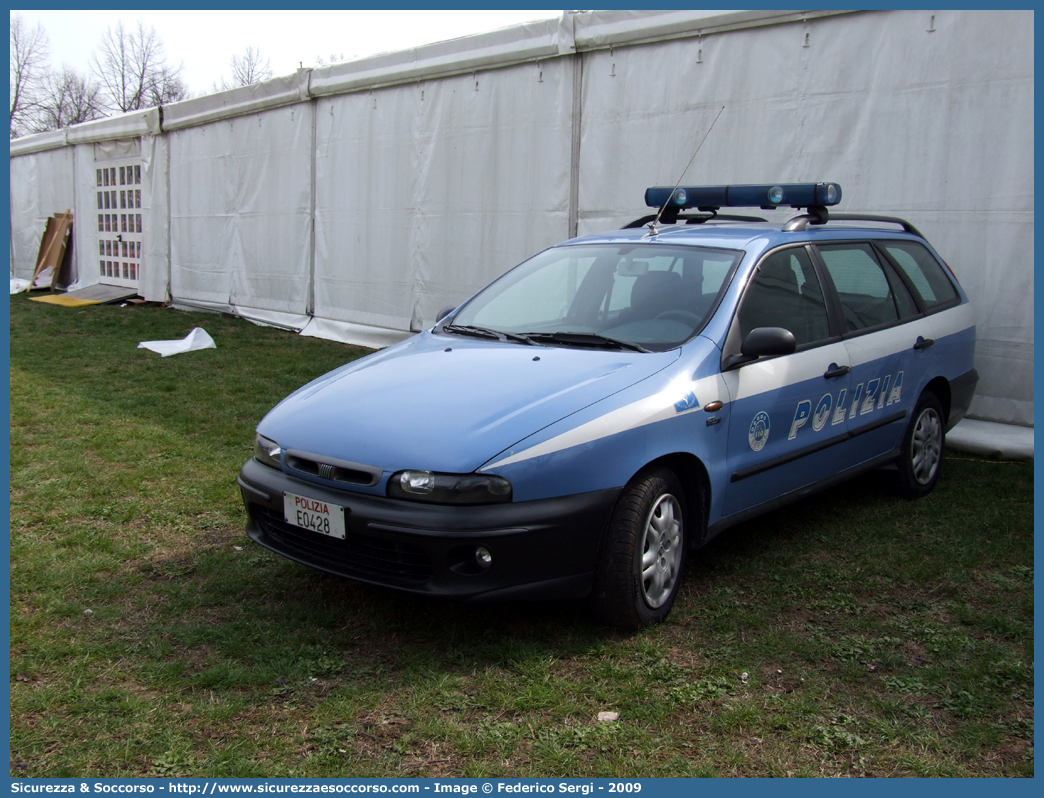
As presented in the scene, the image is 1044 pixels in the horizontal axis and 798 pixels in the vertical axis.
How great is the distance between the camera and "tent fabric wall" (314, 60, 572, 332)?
8922mm

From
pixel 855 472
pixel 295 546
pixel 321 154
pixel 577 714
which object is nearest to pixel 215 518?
pixel 295 546

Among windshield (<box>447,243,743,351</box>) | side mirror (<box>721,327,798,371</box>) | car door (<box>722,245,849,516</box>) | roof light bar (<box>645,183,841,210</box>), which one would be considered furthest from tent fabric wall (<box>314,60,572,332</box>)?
side mirror (<box>721,327,798,371</box>)

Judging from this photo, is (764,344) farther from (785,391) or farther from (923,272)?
(923,272)

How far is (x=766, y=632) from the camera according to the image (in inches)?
139

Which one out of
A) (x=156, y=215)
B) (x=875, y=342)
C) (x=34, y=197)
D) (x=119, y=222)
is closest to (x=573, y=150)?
(x=875, y=342)

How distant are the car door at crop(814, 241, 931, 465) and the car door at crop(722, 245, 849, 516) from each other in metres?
0.15

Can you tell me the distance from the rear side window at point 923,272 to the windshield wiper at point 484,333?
8.05ft

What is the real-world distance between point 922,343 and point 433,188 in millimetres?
6423

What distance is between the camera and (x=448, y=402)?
339 centimetres

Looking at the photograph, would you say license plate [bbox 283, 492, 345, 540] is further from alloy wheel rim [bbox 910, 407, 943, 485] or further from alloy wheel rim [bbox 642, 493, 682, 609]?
alloy wheel rim [bbox 910, 407, 943, 485]

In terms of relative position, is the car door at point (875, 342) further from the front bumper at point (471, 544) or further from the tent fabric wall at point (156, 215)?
the tent fabric wall at point (156, 215)

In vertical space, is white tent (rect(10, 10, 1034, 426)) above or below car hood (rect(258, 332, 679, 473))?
above

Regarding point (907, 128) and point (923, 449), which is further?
point (907, 128)

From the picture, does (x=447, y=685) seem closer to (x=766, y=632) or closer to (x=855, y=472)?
(x=766, y=632)
